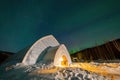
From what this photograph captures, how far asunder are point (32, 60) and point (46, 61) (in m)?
1.55

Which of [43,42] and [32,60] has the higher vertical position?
[43,42]

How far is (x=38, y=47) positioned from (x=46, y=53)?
1267 millimetres

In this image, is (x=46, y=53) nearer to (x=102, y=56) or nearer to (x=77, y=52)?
Answer: (x=102, y=56)

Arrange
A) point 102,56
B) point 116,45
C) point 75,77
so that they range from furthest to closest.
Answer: point 102,56 < point 116,45 < point 75,77

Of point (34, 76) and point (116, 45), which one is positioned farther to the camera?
point (116, 45)

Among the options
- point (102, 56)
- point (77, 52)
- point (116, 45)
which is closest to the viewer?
point (116, 45)

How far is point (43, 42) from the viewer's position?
15922 mm

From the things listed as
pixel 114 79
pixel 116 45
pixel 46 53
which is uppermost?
pixel 116 45

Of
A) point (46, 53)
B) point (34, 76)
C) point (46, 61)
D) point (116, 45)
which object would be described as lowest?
point (34, 76)

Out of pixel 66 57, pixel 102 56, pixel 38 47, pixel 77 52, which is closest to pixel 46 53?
pixel 38 47

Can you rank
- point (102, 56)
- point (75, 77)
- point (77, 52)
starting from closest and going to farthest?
point (75, 77) < point (102, 56) < point (77, 52)

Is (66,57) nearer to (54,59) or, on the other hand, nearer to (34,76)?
(54,59)

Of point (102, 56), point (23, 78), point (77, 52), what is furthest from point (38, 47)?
point (77, 52)

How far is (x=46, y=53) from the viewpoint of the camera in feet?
47.9
